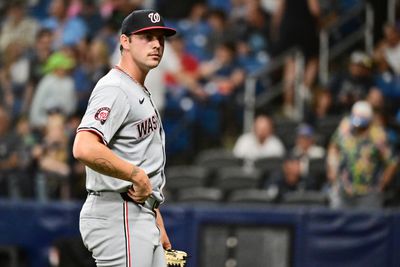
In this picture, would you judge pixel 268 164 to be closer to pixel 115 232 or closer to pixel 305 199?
pixel 305 199

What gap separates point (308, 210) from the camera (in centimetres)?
971

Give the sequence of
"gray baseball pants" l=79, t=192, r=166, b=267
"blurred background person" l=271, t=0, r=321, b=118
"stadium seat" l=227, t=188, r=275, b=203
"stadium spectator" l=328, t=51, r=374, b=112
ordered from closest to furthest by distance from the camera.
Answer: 1. "gray baseball pants" l=79, t=192, r=166, b=267
2. "stadium seat" l=227, t=188, r=275, b=203
3. "stadium spectator" l=328, t=51, r=374, b=112
4. "blurred background person" l=271, t=0, r=321, b=118

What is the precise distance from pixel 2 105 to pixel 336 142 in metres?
5.32

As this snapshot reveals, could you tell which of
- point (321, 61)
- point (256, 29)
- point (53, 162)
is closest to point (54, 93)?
point (53, 162)

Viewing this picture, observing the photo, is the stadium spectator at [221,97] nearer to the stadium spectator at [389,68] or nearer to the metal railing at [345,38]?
the metal railing at [345,38]

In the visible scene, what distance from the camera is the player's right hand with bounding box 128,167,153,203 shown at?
4.91m

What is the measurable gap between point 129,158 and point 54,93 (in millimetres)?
8332

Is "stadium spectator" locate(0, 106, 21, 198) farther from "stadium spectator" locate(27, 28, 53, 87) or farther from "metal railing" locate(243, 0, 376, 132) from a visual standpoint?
"metal railing" locate(243, 0, 376, 132)

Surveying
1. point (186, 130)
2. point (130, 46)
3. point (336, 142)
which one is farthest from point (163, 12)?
point (130, 46)

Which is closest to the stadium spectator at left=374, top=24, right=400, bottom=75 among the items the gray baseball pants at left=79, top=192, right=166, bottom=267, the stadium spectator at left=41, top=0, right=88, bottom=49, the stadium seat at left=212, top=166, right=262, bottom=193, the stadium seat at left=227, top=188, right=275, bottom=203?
the stadium seat at left=212, top=166, right=262, bottom=193

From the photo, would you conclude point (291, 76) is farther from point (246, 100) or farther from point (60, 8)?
point (60, 8)

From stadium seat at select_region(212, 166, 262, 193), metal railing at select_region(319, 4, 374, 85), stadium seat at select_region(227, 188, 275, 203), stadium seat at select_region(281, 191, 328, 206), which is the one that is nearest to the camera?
stadium seat at select_region(281, 191, 328, 206)

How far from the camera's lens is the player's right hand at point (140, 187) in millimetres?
4914

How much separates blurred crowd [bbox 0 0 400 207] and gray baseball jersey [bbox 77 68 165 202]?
5490mm
